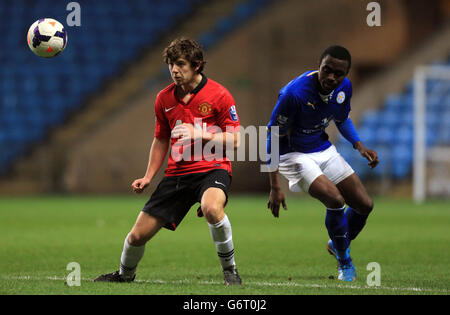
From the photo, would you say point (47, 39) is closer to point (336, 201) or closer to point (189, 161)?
point (189, 161)

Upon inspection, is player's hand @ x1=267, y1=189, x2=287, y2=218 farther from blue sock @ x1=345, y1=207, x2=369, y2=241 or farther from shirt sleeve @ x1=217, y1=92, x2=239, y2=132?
blue sock @ x1=345, y1=207, x2=369, y2=241

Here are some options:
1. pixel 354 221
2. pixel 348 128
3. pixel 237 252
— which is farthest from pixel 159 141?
pixel 237 252

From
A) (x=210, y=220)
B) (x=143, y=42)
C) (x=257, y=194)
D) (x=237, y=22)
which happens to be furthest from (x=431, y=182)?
(x=210, y=220)

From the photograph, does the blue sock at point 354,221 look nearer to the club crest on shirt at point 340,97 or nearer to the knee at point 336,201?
the knee at point 336,201

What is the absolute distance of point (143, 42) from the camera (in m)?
23.6

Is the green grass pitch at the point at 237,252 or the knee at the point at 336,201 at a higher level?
the knee at the point at 336,201

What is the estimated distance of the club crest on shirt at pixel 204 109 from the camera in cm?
619

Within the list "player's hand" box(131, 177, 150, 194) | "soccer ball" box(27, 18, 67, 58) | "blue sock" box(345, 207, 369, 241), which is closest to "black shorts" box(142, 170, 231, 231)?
"player's hand" box(131, 177, 150, 194)

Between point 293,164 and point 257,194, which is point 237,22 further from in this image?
point 293,164

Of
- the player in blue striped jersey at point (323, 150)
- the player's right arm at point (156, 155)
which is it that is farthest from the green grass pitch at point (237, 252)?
the player's right arm at point (156, 155)

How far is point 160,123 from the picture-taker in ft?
21.0

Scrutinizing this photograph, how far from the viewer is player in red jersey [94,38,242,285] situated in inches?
238

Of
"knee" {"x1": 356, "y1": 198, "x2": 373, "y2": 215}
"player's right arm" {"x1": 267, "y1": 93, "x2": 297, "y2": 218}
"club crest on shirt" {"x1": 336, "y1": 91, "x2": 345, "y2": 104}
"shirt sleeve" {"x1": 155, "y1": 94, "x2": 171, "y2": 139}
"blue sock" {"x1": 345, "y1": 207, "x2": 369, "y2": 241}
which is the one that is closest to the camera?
"shirt sleeve" {"x1": 155, "y1": 94, "x2": 171, "y2": 139}

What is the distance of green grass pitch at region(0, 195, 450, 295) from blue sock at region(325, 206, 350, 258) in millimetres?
287
